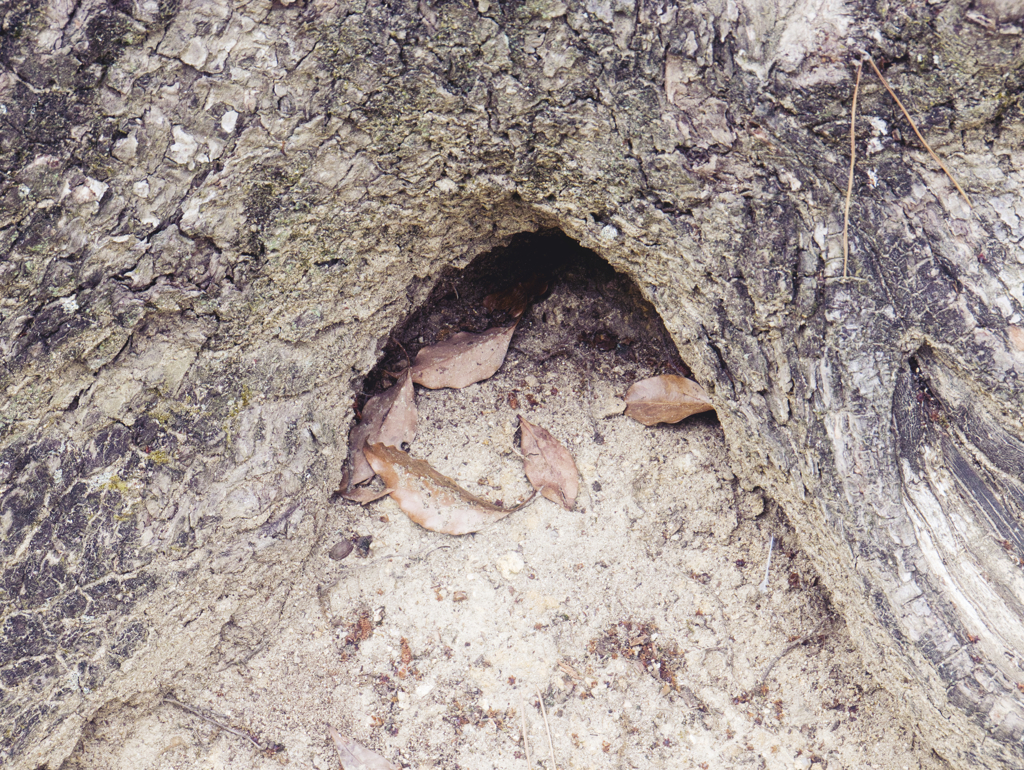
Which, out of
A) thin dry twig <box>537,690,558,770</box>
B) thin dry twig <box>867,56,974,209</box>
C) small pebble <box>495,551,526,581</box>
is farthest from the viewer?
small pebble <box>495,551,526,581</box>

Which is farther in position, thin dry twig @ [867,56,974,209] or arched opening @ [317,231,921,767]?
arched opening @ [317,231,921,767]

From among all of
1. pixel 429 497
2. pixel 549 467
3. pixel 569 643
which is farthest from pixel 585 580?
pixel 429 497

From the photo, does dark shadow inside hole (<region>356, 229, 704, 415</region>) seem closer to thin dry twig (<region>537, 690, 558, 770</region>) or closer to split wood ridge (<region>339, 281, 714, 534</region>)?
split wood ridge (<region>339, 281, 714, 534</region>)

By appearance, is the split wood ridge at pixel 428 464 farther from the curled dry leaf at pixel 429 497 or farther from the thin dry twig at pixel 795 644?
the thin dry twig at pixel 795 644

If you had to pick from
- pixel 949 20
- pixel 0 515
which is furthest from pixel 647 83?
pixel 0 515

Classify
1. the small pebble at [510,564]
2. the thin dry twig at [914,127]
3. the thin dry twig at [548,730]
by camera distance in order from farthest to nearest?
1. the small pebble at [510,564]
2. the thin dry twig at [548,730]
3. the thin dry twig at [914,127]

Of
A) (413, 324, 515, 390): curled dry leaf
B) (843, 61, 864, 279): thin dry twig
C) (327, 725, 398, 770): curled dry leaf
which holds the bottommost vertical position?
(327, 725, 398, 770): curled dry leaf

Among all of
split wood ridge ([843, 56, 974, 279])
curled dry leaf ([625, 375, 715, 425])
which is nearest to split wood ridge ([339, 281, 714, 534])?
curled dry leaf ([625, 375, 715, 425])

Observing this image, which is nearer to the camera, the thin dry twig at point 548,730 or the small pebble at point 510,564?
the thin dry twig at point 548,730

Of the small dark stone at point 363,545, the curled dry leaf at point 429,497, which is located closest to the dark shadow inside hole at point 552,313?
the curled dry leaf at point 429,497
